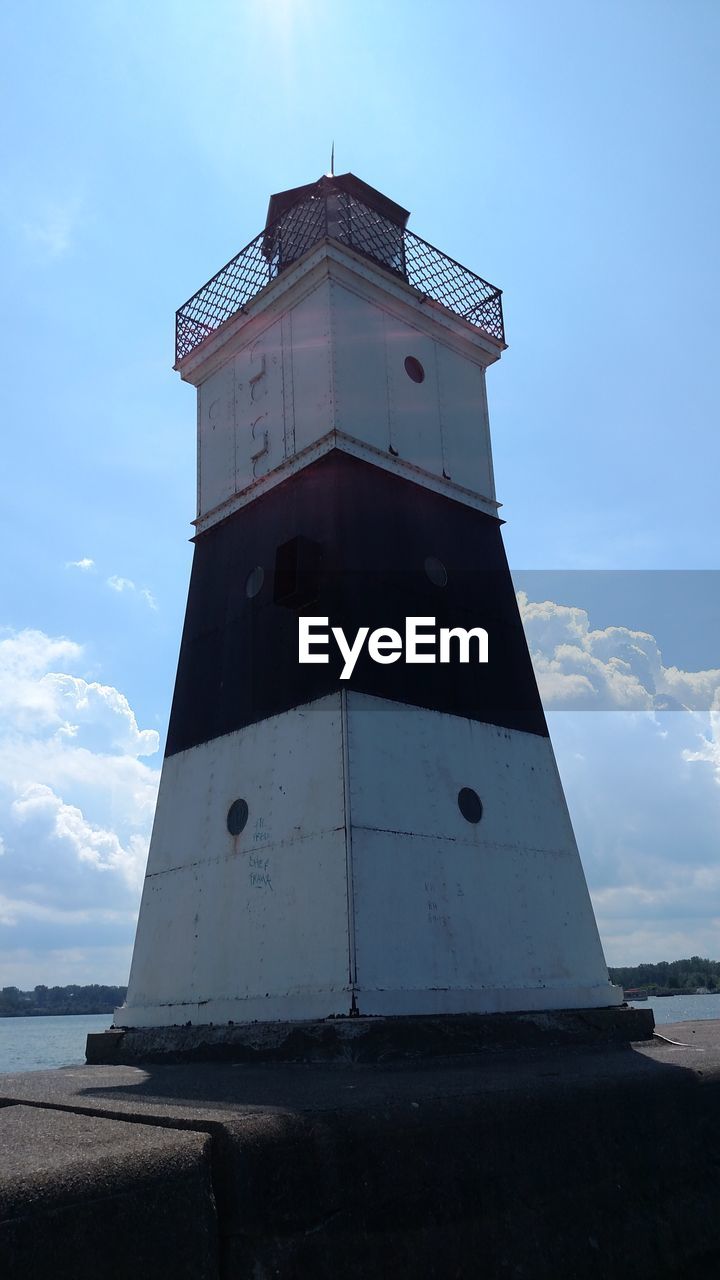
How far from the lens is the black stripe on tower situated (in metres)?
11.1

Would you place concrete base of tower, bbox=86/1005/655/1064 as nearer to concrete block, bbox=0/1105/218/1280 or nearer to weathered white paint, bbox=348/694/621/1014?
weathered white paint, bbox=348/694/621/1014

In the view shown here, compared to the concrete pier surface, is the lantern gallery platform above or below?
above

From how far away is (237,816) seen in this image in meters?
11.0

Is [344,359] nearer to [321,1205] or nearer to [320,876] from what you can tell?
[320,876]

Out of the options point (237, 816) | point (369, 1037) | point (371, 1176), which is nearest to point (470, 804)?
point (237, 816)

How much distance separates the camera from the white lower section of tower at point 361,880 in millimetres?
9414

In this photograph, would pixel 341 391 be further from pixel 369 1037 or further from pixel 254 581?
pixel 369 1037

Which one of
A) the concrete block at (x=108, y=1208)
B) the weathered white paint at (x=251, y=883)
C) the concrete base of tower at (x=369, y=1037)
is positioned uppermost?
the weathered white paint at (x=251, y=883)

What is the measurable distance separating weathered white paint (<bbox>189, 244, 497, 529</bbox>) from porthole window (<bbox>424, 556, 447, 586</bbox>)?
1.21 metres

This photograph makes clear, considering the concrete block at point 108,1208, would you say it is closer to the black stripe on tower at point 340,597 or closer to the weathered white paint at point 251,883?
the weathered white paint at point 251,883

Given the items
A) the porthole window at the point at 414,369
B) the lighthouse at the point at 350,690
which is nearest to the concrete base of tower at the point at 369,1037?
the lighthouse at the point at 350,690

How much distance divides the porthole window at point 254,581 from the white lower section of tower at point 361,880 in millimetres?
1965

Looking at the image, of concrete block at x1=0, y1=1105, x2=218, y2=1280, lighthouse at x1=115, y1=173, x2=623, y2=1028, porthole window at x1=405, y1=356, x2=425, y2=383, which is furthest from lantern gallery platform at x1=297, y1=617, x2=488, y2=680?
concrete block at x1=0, y1=1105, x2=218, y2=1280

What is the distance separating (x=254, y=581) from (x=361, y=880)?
4573 mm
